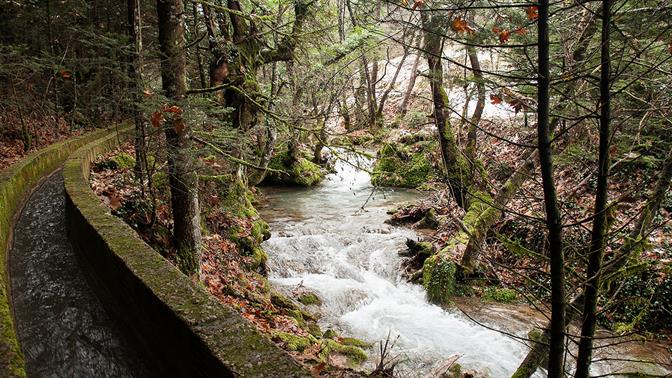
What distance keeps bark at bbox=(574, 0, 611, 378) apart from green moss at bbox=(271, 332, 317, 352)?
13.7 ft

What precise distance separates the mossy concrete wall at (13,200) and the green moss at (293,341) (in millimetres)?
3253

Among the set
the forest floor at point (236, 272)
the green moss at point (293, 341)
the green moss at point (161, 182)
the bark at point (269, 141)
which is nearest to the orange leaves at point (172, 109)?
the forest floor at point (236, 272)

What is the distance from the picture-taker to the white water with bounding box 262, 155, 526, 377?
24.3 feet

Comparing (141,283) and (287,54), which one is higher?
(287,54)

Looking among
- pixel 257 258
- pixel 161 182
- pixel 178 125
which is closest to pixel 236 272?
pixel 257 258

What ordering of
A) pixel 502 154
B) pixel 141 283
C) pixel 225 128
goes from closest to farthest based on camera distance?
1. pixel 141 283
2. pixel 225 128
3. pixel 502 154

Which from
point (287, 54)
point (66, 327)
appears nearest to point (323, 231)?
point (287, 54)

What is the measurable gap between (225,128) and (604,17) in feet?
17.0

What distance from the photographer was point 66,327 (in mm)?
3834

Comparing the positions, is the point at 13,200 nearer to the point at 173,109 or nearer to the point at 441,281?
the point at 173,109

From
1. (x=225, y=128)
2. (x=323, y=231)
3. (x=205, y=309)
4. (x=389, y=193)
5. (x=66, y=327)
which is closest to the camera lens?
(x=205, y=309)

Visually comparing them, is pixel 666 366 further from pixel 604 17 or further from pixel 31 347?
pixel 31 347

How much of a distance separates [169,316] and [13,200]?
18.8 ft

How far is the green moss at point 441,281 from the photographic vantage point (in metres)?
9.15
